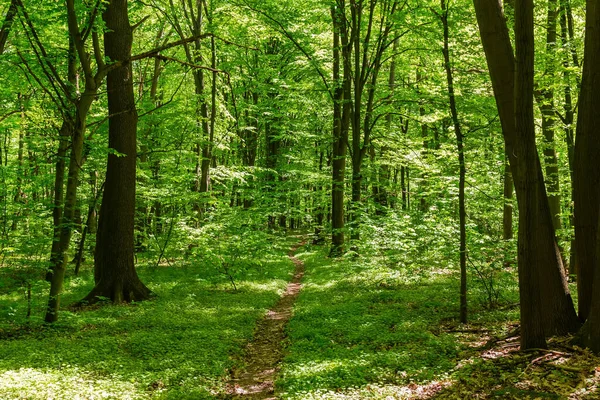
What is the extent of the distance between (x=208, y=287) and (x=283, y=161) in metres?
17.6

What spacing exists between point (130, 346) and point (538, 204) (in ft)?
23.5

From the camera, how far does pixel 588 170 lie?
21.3 feet

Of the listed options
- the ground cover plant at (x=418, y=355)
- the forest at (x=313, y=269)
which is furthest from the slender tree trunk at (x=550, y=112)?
the ground cover plant at (x=418, y=355)

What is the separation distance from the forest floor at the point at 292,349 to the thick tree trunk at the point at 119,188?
30.5 inches

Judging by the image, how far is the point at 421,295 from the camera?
11.4 m

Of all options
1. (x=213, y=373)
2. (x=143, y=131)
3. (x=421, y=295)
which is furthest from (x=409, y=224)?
(x=143, y=131)

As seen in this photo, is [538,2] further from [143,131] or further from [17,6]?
[143,131]

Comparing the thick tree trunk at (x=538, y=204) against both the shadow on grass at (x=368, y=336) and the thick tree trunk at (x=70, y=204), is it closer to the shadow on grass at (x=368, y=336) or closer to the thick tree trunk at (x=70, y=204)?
the shadow on grass at (x=368, y=336)

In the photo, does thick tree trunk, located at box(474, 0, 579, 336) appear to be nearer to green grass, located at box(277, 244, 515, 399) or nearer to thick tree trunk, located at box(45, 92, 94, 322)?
green grass, located at box(277, 244, 515, 399)

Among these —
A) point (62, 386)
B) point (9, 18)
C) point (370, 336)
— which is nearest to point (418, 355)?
point (370, 336)

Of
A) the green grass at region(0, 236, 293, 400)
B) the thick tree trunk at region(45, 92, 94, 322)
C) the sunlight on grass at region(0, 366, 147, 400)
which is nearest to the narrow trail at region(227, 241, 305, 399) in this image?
the green grass at region(0, 236, 293, 400)

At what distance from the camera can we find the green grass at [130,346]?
5.75m

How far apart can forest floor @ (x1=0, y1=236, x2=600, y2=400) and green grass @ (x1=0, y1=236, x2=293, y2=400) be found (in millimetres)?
26

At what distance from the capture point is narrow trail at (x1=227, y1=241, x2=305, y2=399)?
6.16 metres
